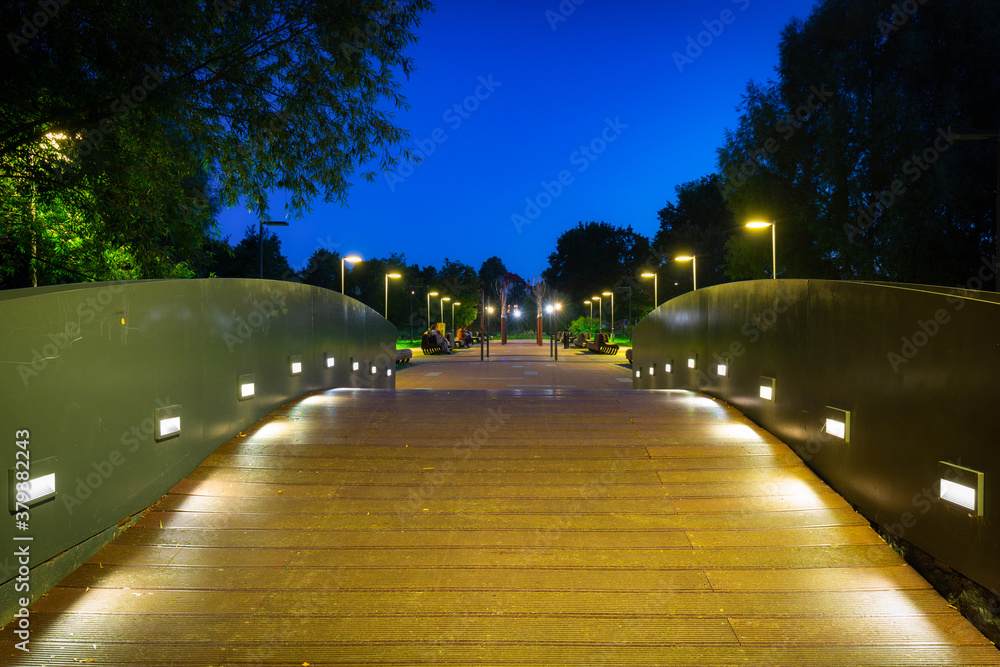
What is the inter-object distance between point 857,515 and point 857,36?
22263mm

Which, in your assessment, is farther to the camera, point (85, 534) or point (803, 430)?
point (803, 430)

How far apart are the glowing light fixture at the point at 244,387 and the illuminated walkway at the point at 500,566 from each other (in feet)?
1.63

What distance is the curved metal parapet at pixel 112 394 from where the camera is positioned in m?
3.16

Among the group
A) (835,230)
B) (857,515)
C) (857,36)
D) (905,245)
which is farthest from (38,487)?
(857,36)

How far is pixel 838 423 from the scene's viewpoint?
4500 millimetres

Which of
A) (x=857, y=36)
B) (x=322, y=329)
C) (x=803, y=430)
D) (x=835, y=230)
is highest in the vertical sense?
(x=857, y=36)

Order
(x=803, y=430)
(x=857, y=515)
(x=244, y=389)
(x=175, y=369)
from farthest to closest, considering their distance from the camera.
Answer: (x=244, y=389), (x=803, y=430), (x=175, y=369), (x=857, y=515)

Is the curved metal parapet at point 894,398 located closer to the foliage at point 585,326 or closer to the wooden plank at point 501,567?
the wooden plank at point 501,567

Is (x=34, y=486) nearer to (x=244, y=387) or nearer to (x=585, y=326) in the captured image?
(x=244, y=387)

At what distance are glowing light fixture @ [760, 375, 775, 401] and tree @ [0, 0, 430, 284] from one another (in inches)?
212

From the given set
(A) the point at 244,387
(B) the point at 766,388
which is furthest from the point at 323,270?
(B) the point at 766,388

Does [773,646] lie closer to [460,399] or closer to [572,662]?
[572,662]

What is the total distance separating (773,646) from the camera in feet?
9.70

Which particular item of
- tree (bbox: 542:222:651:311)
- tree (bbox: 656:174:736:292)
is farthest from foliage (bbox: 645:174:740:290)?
tree (bbox: 542:222:651:311)
